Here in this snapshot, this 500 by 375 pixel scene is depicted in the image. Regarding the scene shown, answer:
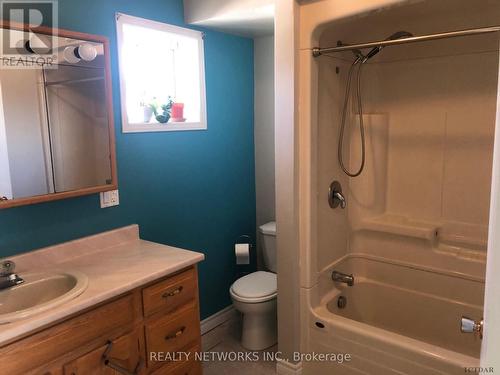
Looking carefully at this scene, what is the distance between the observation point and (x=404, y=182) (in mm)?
2736

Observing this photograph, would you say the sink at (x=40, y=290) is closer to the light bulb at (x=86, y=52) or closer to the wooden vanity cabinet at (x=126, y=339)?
the wooden vanity cabinet at (x=126, y=339)

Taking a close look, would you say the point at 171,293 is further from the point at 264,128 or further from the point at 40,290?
the point at 264,128

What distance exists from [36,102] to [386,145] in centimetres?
208

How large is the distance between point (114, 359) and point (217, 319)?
1.36m

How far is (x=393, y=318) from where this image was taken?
2725mm

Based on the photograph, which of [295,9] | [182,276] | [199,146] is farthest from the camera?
[199,146]

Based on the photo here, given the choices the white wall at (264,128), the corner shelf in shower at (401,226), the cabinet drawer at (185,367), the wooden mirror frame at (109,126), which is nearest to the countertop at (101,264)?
the wooden mirror frame at (109,126)

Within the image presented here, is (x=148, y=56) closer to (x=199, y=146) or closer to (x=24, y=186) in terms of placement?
(x=199, y=146)

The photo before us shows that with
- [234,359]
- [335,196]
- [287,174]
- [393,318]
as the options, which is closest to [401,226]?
[335,196]

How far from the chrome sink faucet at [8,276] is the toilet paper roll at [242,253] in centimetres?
152

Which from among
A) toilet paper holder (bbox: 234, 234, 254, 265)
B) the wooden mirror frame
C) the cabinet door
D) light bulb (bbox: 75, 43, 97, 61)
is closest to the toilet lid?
toilet paper holder (bbox: 234, 234, 254, 265)

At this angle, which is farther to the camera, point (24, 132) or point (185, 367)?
point (185, 367)

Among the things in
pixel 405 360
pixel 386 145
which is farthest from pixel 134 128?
pixel 405 360

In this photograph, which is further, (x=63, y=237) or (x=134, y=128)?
(x=134, y=128)
